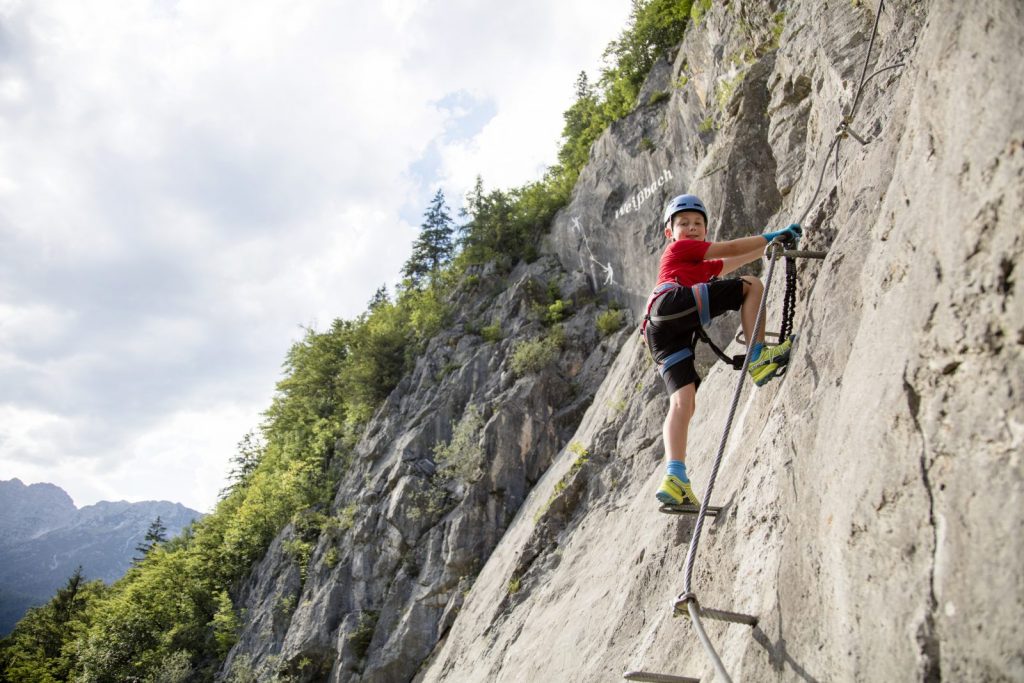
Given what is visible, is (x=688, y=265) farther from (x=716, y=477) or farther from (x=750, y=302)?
(x=716, y=477)

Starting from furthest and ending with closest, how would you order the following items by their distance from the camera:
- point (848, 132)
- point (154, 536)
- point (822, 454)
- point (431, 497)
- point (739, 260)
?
point (154, 536), point (431, 497), point (848, 132), point (739, 260), point (822, 454)

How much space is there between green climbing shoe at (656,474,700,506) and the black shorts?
724 mm

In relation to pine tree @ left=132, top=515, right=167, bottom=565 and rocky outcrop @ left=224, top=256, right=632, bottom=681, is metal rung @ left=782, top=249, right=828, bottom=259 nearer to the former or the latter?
rocky outcrop @ left=224, top=256, right=632, bottom=681

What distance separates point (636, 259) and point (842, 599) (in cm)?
1527

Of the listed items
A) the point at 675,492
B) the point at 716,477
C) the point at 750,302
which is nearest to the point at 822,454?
the point at 675,492

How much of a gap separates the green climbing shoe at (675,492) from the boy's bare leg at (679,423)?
0.58 feet

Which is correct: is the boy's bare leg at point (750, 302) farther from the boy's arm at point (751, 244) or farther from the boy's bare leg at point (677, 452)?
the boy's bare leg at point (677, 452)

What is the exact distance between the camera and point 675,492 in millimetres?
3994

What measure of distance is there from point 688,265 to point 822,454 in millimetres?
2312

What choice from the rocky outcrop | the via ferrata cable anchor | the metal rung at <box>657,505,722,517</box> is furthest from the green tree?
the via ferrata cable anchor

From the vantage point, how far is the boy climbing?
13.5 feet

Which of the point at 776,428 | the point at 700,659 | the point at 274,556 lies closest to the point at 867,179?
the point at 776,428

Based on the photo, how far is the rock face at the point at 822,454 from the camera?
5.99ft

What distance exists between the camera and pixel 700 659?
329 cm
